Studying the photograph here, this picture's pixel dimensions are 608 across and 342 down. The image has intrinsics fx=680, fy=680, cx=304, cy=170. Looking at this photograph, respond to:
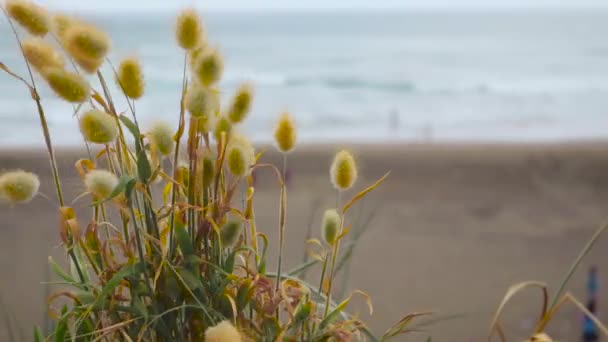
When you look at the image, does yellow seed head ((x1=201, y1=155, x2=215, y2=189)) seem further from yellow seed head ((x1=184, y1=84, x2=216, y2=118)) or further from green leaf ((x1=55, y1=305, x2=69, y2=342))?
green leaf ((x1=55, y1=305, x2=69, y2=342))

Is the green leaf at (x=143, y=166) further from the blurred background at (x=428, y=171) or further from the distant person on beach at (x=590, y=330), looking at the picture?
the distant person on beach at (x=590, y=330)

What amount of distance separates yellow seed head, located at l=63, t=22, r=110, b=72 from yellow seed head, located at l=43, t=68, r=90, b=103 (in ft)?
0.07

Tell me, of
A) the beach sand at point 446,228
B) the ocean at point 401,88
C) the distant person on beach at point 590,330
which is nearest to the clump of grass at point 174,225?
the beach sand at point 446,228

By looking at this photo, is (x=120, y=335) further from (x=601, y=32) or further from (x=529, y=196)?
(x=601, y=32)

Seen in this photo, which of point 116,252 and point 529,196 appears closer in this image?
point 116,252

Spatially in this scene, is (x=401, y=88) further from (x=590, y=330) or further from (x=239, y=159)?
(x=239, y=159)

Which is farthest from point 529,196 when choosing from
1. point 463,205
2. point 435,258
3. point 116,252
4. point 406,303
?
point 116,252

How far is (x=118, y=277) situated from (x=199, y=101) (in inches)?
6.4

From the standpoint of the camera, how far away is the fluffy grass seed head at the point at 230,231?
593mm

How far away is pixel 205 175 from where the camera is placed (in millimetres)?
601

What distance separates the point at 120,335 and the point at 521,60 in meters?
23.7

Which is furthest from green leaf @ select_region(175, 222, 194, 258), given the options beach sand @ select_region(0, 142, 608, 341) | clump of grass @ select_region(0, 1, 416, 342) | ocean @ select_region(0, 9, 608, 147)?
ocean @ select_region(0, 9, 608, 147)

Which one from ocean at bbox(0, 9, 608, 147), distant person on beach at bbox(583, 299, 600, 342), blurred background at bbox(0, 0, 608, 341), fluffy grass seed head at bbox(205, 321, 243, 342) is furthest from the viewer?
ocean at bbox(0, 9, 608, 147)

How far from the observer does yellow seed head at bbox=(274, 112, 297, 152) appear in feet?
1.99
